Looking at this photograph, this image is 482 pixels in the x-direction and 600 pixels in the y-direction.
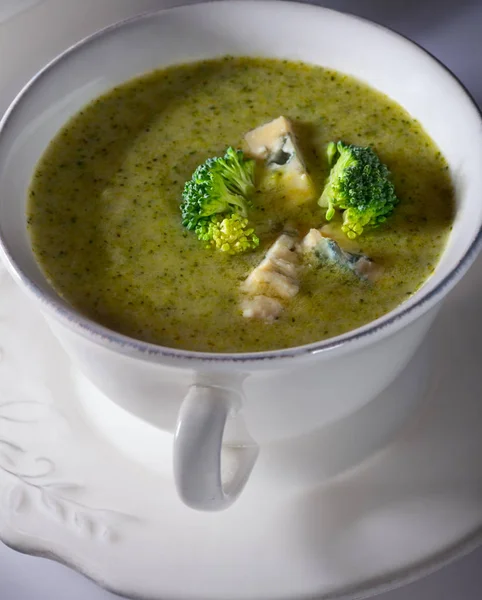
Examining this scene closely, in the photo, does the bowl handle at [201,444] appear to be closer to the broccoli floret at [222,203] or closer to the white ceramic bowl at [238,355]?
the white ceramic bowl at [238,355]

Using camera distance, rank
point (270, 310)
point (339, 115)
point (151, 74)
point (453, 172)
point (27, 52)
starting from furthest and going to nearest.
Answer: point (27, 52) < point (151, 74) < point (339, 115) < point (453, 172) < point (270, 310)

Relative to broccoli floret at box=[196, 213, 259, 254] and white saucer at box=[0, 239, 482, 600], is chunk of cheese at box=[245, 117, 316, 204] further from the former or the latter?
white saucer at box=[0, 239, 482, 600]

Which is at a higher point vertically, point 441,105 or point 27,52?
point 27,52

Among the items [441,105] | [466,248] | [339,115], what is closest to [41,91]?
[339,115]

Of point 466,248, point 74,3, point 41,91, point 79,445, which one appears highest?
point 74,3

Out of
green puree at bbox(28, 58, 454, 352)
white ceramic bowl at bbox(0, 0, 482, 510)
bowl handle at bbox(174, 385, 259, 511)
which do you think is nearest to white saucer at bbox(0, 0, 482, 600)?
white ceramic bowl at bbox(0, 0, 482, 510)

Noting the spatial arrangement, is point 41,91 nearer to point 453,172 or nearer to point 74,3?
point 453,172

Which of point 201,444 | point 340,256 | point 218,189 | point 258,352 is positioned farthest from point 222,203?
point 201,444
